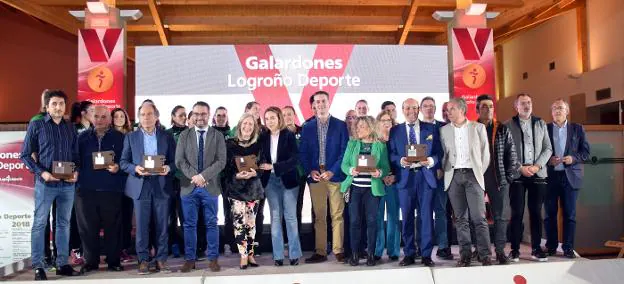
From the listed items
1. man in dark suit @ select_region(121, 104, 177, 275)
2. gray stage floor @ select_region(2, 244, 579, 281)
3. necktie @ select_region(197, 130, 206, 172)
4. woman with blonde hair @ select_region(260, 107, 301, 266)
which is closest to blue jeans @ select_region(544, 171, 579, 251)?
gray stage floor @ select_region(2, 244, 579, 281)

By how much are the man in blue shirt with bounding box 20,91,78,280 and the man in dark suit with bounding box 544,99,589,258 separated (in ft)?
13.2

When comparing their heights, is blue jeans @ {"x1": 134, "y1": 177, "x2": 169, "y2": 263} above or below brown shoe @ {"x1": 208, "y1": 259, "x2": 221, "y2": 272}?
above

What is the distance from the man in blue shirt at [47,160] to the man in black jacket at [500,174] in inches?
132

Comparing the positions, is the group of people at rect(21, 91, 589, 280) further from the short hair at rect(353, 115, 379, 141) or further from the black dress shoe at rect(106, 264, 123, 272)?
the black dress shoe at rect(106, 264, 123, 272)

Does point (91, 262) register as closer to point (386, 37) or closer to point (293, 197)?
point (293, 197)

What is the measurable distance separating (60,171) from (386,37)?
6.89 m

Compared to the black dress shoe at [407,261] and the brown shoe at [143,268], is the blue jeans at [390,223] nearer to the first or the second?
the black dress shoe at [407,261]

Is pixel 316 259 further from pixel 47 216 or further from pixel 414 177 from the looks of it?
pixel 47 216

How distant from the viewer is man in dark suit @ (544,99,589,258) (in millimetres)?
4172

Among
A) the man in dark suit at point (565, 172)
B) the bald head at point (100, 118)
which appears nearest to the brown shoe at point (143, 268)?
the bald head at point (100, 118)

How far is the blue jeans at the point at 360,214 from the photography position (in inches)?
154

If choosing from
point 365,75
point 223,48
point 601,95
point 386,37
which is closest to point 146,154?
point 223,48

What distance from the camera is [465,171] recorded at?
373 centimetres

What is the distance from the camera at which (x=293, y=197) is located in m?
4.01
